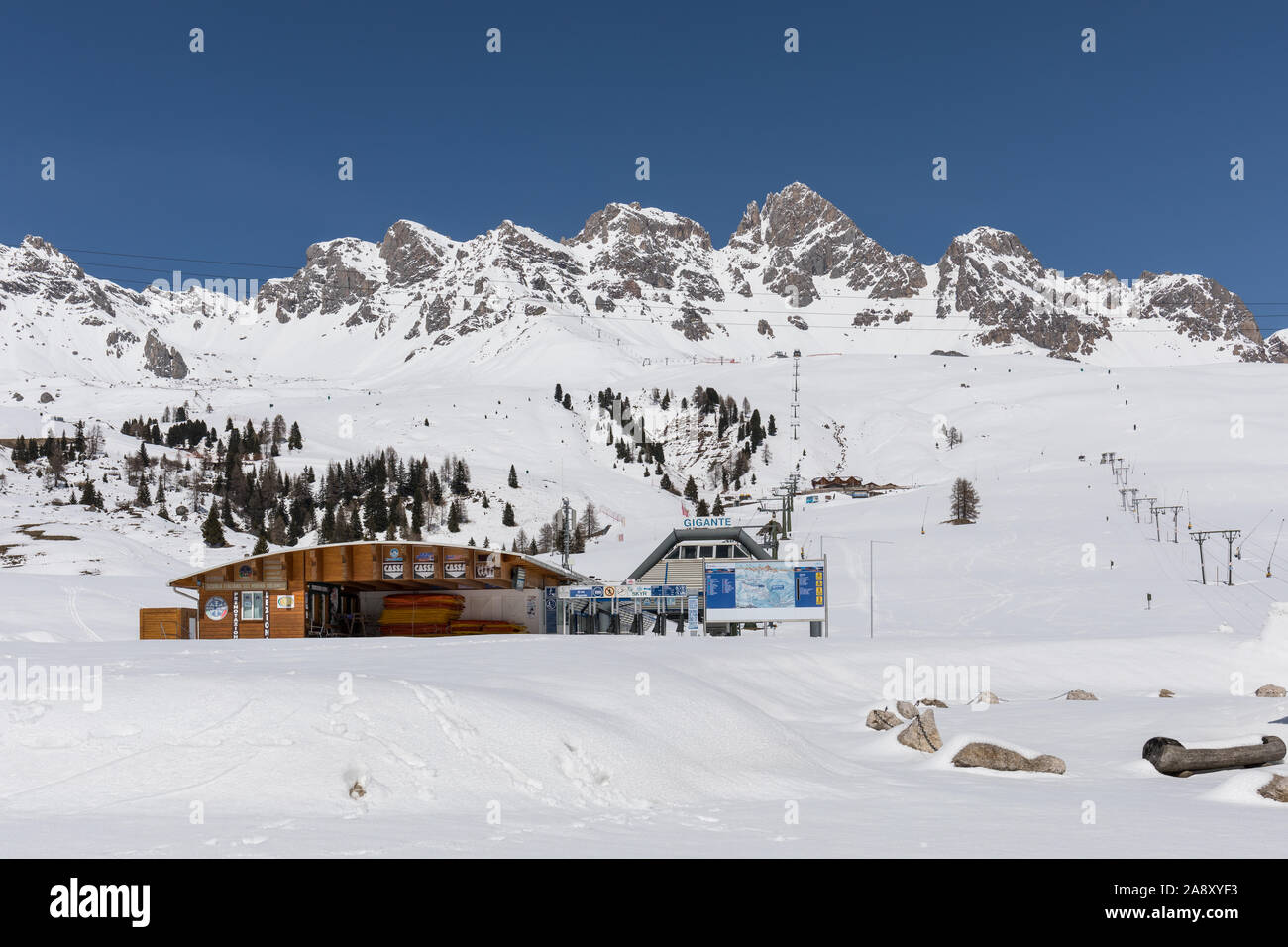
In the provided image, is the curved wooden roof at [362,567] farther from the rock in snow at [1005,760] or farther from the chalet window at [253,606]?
the rock in snow at [1005,760]

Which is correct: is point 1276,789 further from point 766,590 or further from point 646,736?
point 766,590

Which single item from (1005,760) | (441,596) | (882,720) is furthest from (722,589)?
(1005,760)

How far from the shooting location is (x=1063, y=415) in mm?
163625

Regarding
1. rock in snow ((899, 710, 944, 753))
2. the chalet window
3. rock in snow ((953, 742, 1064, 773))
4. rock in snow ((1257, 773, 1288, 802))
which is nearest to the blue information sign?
the chalet window

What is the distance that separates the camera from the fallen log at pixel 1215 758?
19047 millimetres

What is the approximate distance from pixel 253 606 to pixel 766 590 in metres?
21.4

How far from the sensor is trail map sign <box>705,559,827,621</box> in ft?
148

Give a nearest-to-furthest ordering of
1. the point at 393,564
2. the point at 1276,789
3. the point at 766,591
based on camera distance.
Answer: the point at 1276,789 → the point at 393,564 → the point at 766,591

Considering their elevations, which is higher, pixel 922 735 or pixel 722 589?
pixel 722 589

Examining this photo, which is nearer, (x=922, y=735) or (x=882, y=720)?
(x=922, y=735)

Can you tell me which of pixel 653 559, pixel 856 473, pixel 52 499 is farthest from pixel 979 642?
pixel 856 473

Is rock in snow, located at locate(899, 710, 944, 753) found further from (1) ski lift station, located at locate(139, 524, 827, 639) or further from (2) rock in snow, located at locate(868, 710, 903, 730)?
(1) ski lift station, located at locate(139, 524, 827, 639)

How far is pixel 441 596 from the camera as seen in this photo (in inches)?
1949
